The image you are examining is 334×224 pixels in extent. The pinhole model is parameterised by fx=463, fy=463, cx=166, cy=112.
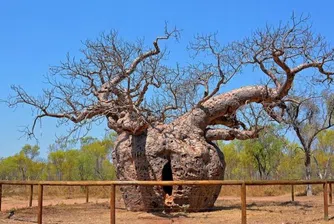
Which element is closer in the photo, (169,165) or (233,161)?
(169,165)

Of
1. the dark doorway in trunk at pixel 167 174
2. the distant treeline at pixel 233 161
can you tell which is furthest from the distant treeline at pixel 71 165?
the dark doorway in trunk at pixel 167 174

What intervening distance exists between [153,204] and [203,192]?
1264mm

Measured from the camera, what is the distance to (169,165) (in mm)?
11781

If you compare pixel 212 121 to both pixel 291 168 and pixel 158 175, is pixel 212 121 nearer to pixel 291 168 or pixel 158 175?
pixel 158 175

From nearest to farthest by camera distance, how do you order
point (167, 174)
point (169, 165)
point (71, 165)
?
1. point (169, 165)
2. point (167, 174)
3. point (71, 165)

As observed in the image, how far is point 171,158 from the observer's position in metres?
11.4

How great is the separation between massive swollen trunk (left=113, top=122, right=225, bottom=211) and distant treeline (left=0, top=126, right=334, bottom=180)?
1951 centimetres

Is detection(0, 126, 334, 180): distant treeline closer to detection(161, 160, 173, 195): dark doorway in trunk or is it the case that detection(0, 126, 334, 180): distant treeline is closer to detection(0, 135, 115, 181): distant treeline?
detection(0, 135, 115, 181): distant treeline

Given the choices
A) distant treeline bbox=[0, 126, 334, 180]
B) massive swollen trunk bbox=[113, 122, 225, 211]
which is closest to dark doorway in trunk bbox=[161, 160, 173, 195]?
massive swollen trunk bbox=[113, 122, 225, 211]

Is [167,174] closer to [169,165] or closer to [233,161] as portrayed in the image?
[169,165]

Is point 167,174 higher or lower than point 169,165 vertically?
lower

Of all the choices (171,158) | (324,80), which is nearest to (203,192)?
(171,158)

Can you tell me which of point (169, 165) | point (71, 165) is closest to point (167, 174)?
point (169, 165)

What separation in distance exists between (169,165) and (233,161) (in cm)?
3302
